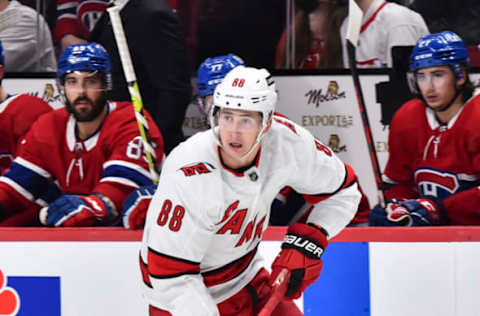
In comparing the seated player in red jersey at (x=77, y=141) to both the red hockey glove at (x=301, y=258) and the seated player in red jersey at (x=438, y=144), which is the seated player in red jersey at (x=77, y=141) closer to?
the red hockey glove at (x=301, y=258)

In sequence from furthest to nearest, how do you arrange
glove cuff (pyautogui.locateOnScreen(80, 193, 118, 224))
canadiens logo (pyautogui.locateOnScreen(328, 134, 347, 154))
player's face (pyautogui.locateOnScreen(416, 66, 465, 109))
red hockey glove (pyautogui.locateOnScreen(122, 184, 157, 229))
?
canadiens logo (pyautogui.locateOnScreen(328, 134, 347, 154)), player's face (pyautogui.locateOnScreen(416, 66, 465, 109)), glove cuff (pyautogui.locateOnScreen(80, 193, 118, 224)), red hockey glove (pyautogui.locateOnScreen(122, 184, 157, 229))

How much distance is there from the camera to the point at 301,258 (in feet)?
6.55

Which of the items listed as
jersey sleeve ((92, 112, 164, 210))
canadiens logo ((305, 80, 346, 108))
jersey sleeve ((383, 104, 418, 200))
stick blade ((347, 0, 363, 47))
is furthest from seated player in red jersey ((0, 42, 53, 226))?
jersey sleeve ((383, 104, 418, 200))

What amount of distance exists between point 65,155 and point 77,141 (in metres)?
0.07

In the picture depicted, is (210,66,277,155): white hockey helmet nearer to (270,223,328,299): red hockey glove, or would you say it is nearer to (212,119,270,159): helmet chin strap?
(212,119,270,159): helmet chin strap

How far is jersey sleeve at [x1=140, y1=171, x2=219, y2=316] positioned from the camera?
1.72 m

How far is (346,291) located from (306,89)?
141 centimetres

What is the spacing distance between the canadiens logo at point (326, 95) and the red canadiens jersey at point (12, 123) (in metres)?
1.34

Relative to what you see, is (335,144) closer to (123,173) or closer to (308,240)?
(123,173)

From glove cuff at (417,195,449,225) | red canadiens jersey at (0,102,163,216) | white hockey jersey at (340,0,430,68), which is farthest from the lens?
white hockey jersey at (340,0,430,68)

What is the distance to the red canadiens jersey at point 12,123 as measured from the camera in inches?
119

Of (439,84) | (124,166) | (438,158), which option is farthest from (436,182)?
(124,166)

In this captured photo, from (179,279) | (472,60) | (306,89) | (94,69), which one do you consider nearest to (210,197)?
→ (179,279)

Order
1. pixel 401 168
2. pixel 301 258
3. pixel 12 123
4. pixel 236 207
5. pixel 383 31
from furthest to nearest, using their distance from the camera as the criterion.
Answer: pixel 383 31 → pixel 12 123 → pixel 401 168 → pixel 301 258 → pixel 236 207
